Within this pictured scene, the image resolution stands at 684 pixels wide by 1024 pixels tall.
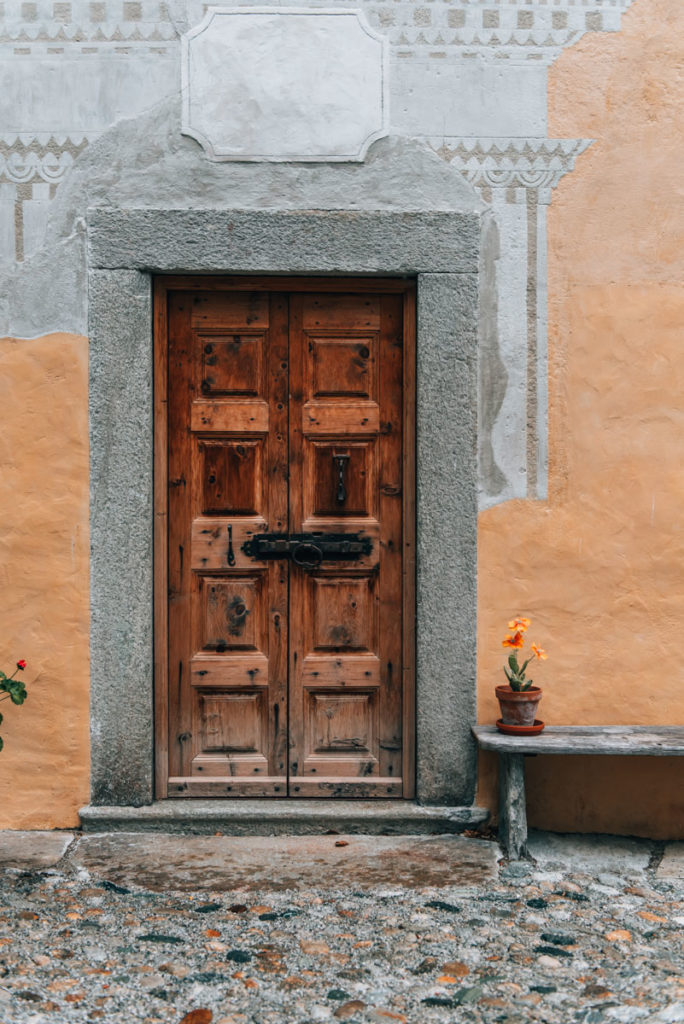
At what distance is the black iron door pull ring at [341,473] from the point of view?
438cm

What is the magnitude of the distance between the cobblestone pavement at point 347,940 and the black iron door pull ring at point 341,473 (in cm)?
139

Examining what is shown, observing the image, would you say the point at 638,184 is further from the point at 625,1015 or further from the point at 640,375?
the point at 625,1015

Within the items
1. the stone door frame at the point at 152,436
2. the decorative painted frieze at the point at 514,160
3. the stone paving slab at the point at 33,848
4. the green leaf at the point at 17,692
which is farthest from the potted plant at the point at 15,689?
the decorative painted frieze at the point at 514,160

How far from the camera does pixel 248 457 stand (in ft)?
14.4

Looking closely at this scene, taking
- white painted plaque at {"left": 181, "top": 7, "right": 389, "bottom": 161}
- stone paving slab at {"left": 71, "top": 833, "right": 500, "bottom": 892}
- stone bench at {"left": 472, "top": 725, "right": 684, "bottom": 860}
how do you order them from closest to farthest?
1. stone paving slab at {"left": 71, "top": 833, "right": 500, "bottom": 892}
2. stone bench at {"left": 472, "top": 725, "right": 684, "bottom": 860}
3. white painted plaque at {"left": 181, "top": 7, "right": 389, "bottom": 161}

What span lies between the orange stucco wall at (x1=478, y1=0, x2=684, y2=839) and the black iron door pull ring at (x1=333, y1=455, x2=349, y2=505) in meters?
0.60

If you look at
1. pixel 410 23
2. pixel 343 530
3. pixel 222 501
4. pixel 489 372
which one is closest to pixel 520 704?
pixel 343 530

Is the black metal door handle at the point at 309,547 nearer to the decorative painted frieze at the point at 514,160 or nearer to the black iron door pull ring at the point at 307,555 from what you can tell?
the black iron door pull ring at the point at 307,555

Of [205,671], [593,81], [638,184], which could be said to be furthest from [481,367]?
[205,671]

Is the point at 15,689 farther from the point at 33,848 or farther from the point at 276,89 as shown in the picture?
the point at 276,89

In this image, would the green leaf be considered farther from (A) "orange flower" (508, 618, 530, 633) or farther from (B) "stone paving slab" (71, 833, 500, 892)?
(A) "orange flower" (508, 618, 530, 633)

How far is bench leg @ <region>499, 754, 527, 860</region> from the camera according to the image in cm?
405

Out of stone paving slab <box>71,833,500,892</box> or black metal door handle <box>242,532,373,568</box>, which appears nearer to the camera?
stone paving slab <box>71,833,500,892</box>

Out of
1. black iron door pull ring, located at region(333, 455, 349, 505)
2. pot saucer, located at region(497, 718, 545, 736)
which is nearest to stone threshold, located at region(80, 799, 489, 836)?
pot saucer, located at region(497, 718, 545, 736)
